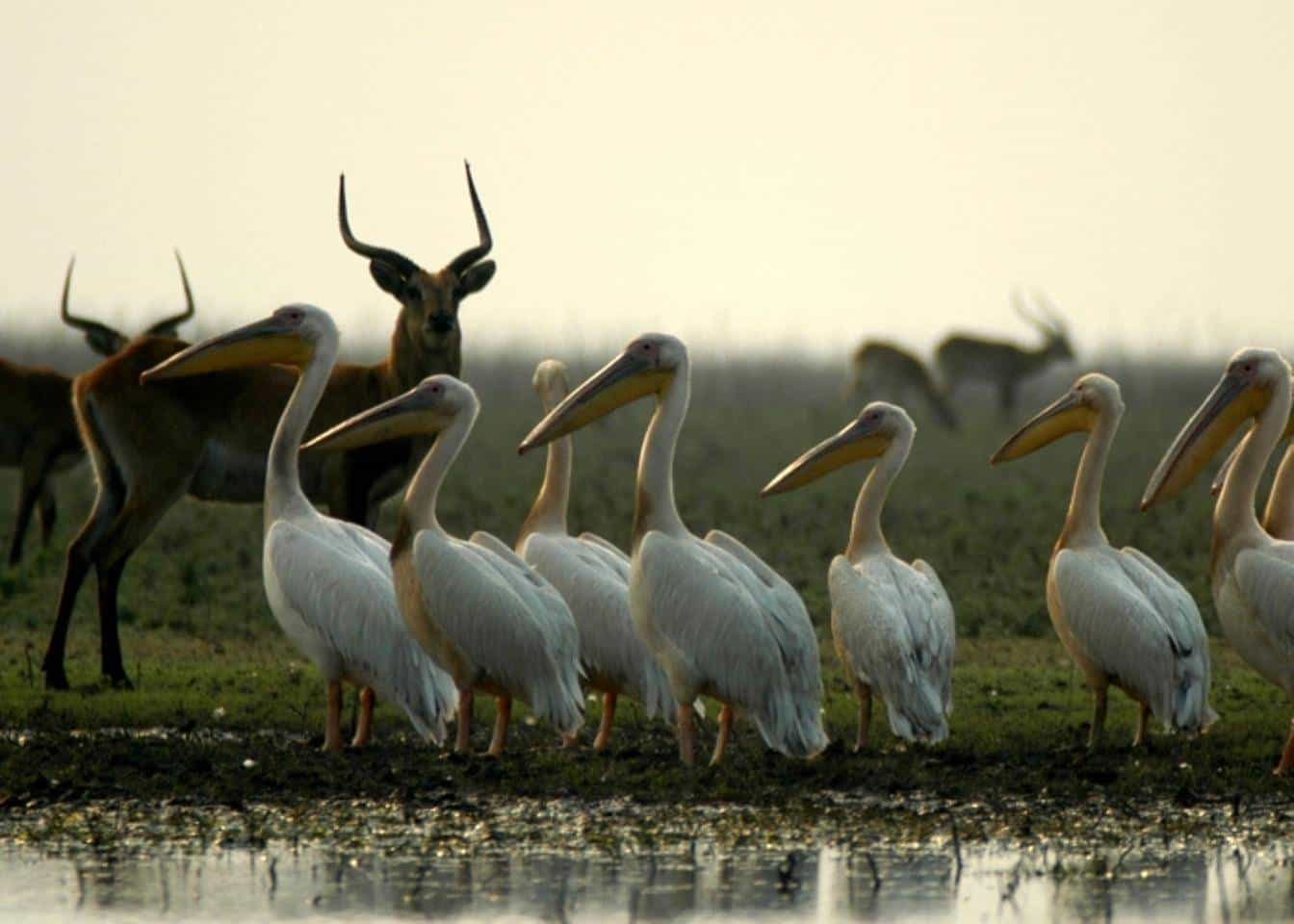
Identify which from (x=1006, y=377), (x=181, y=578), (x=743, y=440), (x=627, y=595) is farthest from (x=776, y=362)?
(x=627, y=595)

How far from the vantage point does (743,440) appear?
34906 millimetres

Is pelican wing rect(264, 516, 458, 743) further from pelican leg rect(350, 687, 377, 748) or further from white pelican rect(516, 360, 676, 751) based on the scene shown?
white pelican rect(516, 360, 676, 751)

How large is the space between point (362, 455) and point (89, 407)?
139 cm

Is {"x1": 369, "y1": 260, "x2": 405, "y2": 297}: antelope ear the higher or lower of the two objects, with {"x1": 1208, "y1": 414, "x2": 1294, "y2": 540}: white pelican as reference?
higher

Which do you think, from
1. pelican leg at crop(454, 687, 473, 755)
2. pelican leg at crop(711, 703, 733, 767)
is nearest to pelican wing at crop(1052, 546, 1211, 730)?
pelican leg at crop(711, 703, 733, 767)

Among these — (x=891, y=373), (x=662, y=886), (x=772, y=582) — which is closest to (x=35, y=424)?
(x=772, y=582)

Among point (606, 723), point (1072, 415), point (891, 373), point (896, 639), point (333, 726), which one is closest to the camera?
point (896, 639)

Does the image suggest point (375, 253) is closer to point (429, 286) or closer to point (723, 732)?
point (429, 286)

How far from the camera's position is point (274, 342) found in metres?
10.4

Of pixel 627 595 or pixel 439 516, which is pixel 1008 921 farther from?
pixel 439 516

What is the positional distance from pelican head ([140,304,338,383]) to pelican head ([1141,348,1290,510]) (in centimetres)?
350

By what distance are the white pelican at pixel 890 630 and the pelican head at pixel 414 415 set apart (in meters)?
1.40

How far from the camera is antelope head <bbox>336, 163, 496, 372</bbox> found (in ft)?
39.6

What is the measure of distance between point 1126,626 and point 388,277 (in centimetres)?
471
